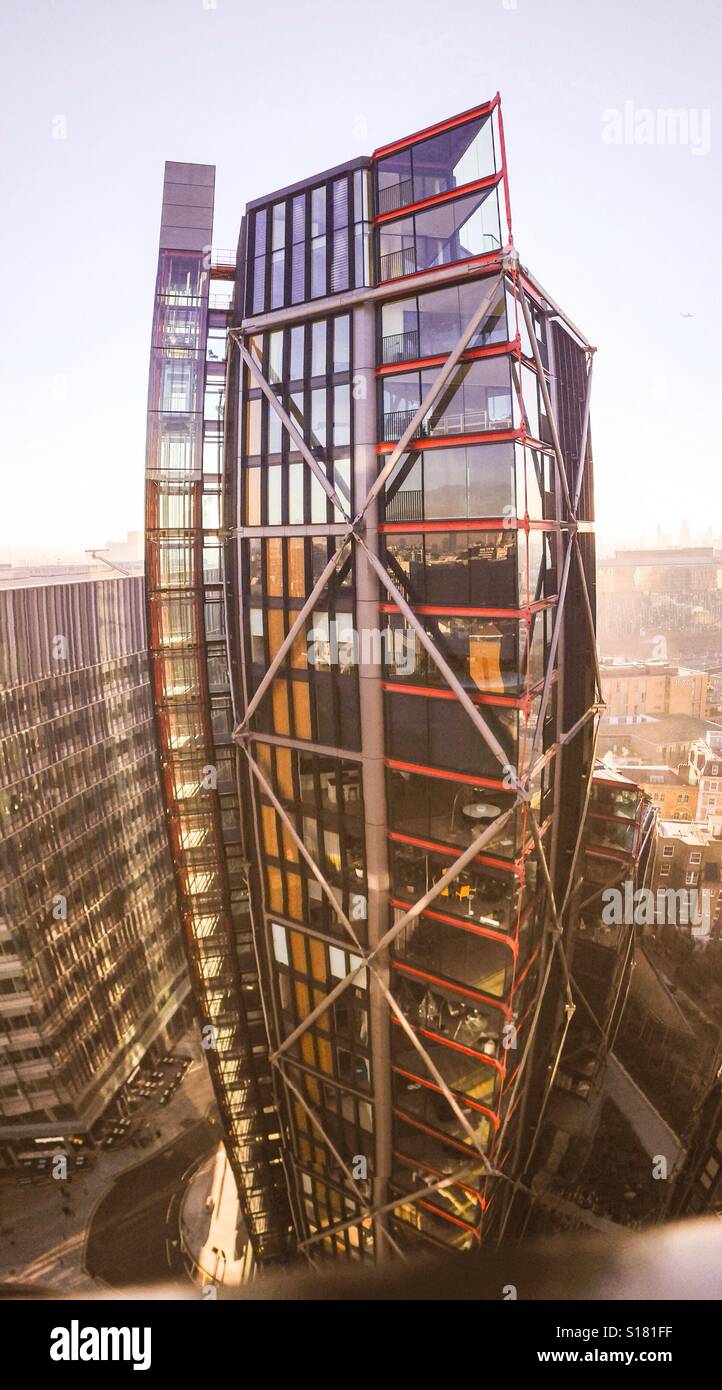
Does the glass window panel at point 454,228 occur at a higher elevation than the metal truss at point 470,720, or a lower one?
higher

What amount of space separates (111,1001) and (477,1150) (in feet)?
65.4

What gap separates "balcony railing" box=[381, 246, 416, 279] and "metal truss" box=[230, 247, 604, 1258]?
3.95 feet

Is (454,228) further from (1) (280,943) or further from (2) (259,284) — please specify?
(1) (280,943)

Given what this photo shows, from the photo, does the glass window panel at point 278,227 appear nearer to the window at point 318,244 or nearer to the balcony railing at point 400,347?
the window at point 318,244

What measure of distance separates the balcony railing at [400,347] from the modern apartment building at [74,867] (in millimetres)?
14730

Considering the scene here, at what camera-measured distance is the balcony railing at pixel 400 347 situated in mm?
8008

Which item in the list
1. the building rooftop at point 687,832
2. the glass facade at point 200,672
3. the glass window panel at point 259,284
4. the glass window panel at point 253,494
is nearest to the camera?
the glass window panel at point 259,284

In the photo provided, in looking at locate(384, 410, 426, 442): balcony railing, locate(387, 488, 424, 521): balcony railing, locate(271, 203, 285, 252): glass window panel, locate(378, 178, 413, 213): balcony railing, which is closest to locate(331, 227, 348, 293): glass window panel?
locate(378, 178, 413, 213): balcony railing

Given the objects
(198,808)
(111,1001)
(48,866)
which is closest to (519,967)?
(198,808)

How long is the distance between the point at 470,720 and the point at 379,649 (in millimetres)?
1563

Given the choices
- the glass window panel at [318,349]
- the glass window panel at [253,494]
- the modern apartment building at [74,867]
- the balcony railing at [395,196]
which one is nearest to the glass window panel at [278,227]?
the glass window panel at [318,349]

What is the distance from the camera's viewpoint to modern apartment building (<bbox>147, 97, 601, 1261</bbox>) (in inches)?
309

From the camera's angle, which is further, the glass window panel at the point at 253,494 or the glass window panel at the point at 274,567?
the glass window panel at the point at 253,494

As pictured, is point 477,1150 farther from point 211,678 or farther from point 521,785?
point 211,678
